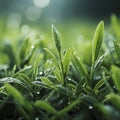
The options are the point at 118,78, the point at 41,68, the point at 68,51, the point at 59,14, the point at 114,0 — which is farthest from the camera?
the point at 114,0

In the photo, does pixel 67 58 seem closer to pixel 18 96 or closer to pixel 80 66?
pixel 80 66

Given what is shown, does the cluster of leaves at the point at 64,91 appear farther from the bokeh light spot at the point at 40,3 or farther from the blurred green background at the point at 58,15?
the bokeh light spot at the point at 40,3

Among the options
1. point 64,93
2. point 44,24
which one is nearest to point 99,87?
point 64,93

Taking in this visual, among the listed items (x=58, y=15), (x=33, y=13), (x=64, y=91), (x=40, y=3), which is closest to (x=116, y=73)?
(x=64, y=91)

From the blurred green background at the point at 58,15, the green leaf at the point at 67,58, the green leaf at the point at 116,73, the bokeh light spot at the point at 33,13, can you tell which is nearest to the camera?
the green leaf at the point at 116,73

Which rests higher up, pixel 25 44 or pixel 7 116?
pixel 25 44

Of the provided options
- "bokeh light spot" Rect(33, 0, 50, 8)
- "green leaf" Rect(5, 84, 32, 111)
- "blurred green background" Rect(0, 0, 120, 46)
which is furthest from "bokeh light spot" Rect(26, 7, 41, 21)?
"green leaf" Rect(5, 84, 32, 111)

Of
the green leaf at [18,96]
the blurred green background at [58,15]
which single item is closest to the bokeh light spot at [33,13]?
the blurred green background at [58,15]

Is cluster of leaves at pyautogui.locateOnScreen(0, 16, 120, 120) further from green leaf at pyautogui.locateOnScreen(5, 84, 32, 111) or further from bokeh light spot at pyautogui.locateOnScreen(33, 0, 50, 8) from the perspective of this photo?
bokeh light spot at pyautogui.locateOnScreen(33, 0, 50, 8)

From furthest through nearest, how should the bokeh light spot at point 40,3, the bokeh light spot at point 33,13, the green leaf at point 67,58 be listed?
1. the bokeh light spot at point 40,3
2. the bokeh light spot at point 33,13
3. the green leaf at point 67,58

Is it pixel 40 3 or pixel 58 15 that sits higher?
pixel 40 3

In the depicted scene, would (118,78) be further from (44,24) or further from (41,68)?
(44,24)
